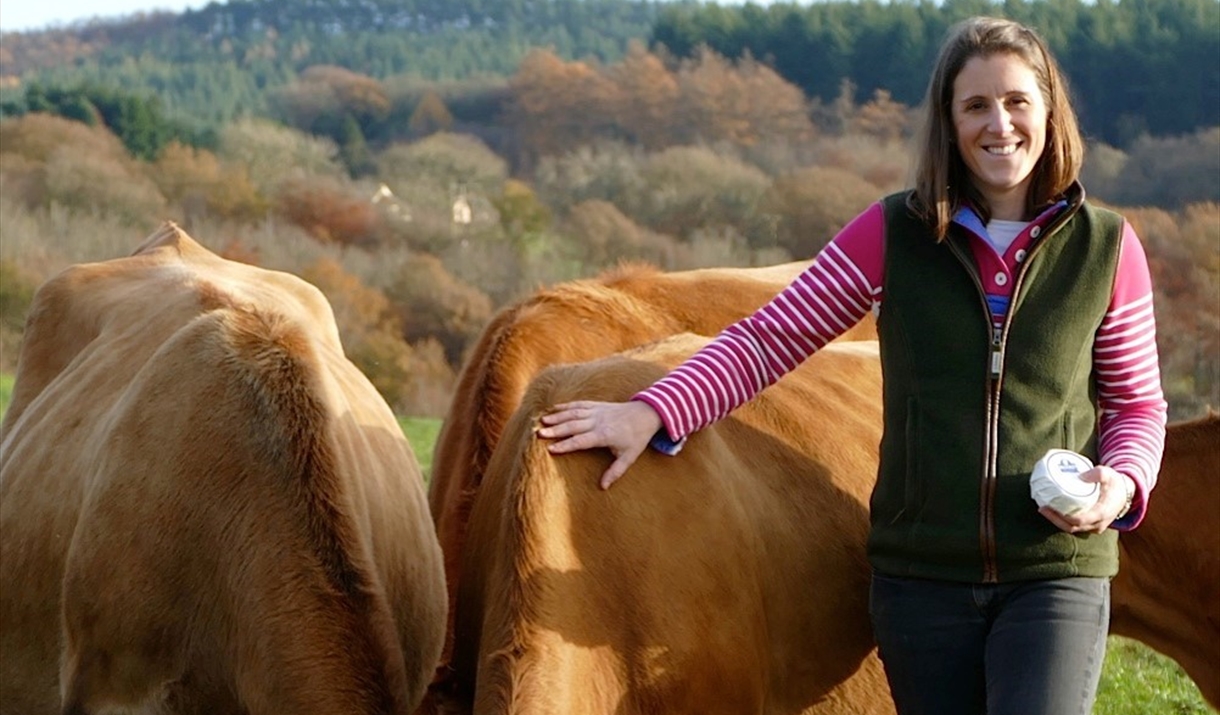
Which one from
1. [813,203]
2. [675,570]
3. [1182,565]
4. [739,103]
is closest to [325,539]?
[675,570]

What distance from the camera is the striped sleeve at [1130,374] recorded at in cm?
327

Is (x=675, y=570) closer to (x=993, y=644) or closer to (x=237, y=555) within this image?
(x=993, y=644)

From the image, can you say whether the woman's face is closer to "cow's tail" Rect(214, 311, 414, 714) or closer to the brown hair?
the brown hair

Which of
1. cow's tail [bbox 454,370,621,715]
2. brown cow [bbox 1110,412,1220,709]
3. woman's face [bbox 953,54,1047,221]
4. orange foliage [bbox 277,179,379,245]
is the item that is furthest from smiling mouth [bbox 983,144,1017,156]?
orange foliage [bbox 277,179,379,245]

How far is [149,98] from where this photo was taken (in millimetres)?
58125

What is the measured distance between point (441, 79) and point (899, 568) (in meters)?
86.7

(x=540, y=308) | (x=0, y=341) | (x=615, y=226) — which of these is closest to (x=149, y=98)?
(x=615, y=226)

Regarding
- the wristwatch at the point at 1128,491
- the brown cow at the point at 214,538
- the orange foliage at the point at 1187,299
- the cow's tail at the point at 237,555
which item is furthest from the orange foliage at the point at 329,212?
the wristwatch at the point at 1128,491

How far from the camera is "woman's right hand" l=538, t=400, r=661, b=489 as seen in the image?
3297 millimetres

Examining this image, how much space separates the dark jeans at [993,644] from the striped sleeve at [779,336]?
544mm

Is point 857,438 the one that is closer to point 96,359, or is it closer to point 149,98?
point 96,359

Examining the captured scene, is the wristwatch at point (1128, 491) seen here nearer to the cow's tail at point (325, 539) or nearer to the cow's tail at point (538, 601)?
the cow's tail at point (538, 601)

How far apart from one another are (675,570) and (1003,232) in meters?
1.03

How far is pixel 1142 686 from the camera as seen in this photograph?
6.27m
